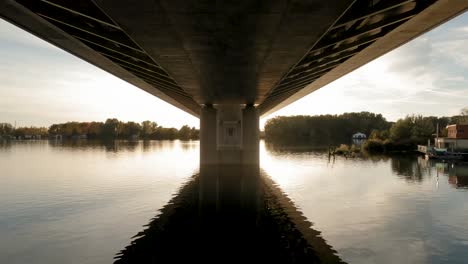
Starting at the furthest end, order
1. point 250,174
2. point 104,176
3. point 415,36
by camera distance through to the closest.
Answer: point 250,174 → point 104,176 → point 415,36

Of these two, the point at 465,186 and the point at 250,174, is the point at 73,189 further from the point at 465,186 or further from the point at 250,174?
the point at 465,186

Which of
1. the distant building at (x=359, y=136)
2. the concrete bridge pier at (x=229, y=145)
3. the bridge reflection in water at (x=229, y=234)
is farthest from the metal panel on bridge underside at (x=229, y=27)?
the distant building at (x=359, y=136)

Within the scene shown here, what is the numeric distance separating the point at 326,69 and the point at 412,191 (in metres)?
11.6

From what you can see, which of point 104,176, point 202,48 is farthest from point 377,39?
point 104,176

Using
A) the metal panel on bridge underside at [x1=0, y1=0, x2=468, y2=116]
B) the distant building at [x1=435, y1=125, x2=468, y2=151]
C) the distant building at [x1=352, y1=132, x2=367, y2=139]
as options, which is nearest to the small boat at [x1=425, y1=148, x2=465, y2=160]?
the distant building at [x1=435, y1=125, x2=468, y2=151]

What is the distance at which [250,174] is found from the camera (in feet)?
125

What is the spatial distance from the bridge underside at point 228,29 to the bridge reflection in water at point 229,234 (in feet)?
27.0

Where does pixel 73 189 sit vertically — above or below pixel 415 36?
below

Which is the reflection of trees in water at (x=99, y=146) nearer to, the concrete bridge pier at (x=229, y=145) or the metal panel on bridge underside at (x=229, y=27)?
the concrete bridge pier at (x=229, y=145)

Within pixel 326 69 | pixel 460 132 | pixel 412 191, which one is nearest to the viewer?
pixel 326 69

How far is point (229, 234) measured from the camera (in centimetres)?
1468

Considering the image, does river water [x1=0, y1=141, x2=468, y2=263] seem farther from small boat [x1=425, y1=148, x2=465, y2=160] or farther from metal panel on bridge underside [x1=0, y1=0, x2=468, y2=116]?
small boat [x1=425, y1=148, x2=465, y2=160]

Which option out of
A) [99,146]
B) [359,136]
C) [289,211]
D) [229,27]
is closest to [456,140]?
[289,211]

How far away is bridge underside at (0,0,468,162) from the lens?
11758 millimetres
